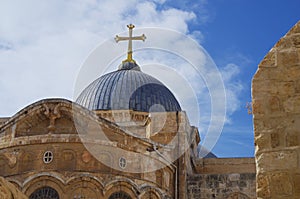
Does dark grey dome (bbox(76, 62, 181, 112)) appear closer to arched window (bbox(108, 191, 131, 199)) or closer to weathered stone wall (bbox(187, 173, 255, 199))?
weathered stone wall (bbox(187, 173, 255, 199))

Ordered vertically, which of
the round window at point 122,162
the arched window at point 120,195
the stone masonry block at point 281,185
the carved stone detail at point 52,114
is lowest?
the stone masonry block at point 281,185

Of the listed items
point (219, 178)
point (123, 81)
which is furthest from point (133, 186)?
point (123, 81)

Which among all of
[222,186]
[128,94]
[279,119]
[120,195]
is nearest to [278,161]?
[279,119]

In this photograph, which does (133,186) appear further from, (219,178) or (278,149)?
(278,149)

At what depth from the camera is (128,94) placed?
80.8 ft

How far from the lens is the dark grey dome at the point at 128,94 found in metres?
24.3

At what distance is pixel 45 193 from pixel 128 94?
31.0 feet

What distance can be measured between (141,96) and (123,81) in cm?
138

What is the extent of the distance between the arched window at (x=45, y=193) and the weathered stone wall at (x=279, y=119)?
12.6 m

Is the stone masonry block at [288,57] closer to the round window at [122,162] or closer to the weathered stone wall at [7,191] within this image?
the weathered stone wall at [7,191]

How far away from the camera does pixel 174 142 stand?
19969 mm

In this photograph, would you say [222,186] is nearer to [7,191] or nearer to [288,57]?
[7,191]

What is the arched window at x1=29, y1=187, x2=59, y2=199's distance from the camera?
15953 mm

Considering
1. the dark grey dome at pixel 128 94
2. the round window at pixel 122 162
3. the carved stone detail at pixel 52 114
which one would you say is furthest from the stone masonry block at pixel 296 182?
the dark grey dome at pixel 128 94
